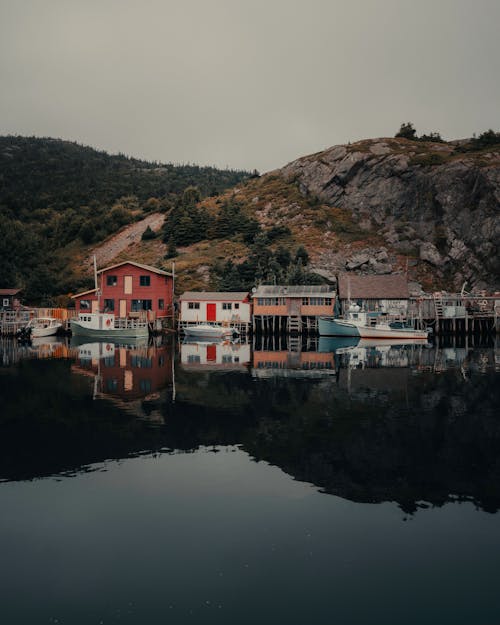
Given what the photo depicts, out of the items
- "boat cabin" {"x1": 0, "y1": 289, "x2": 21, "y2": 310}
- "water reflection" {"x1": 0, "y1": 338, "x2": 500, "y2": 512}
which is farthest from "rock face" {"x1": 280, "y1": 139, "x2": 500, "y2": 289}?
"boat cabin" {"x1": 0, "y1": 289, "x2": 21, "y2": 310}

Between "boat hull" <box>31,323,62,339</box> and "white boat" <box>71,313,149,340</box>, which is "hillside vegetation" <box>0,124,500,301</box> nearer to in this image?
"boat hull" <box>31,323,62,339</box>

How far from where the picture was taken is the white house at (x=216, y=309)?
2822 inches

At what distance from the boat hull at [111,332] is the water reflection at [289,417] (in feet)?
54.8

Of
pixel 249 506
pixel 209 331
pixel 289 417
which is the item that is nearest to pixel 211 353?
pixel 209 331

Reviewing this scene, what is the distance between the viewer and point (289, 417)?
2548 centimetres

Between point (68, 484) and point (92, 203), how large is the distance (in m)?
136

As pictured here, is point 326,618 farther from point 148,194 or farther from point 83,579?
point 148,194

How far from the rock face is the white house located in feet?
96.5

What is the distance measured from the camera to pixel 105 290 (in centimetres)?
7281

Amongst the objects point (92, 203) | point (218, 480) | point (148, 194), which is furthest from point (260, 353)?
point (148, 194)

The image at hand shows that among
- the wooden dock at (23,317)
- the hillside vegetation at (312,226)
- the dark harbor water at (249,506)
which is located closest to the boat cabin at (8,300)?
the wooden dock at (23,317)

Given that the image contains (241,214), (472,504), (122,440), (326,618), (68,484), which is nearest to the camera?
(326,618)

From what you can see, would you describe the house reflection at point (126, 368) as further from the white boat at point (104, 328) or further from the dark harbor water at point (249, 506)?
the white boat at point (104, 328)

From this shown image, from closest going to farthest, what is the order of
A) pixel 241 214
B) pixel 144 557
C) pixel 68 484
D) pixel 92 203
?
pixel 144 557, pixel 68 484, pixel 241 214, pixel 92 203
